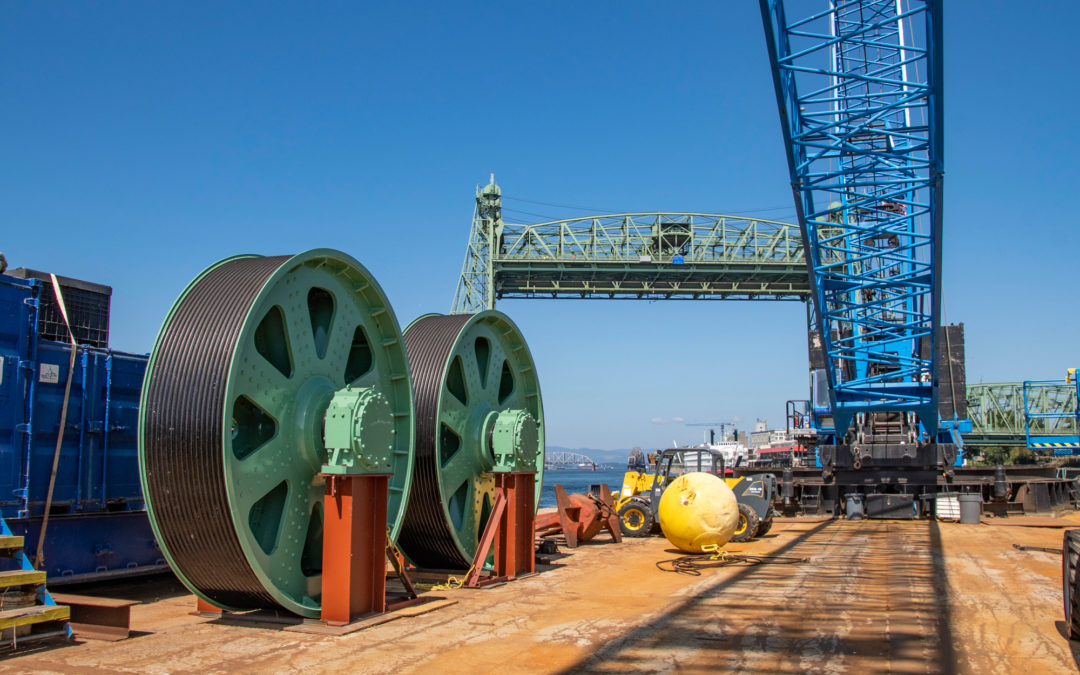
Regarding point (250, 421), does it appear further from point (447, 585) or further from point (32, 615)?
point (447, 585)

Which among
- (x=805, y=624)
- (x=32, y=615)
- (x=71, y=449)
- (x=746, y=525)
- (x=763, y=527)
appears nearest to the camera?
(x=32, y=615)

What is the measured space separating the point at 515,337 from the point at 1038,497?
1813 centimetres

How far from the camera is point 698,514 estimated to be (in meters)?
13.5

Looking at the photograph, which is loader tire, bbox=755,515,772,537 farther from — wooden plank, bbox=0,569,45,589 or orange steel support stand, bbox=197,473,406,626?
wooden plank, bbox=0,569,45,589

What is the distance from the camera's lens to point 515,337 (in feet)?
43.7

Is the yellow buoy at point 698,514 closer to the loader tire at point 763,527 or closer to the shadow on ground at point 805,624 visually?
the shadow on ground at point 805,624

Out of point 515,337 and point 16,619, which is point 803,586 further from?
point 16,619

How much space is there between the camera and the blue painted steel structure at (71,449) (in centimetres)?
870

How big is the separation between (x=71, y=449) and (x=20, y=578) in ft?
9.69

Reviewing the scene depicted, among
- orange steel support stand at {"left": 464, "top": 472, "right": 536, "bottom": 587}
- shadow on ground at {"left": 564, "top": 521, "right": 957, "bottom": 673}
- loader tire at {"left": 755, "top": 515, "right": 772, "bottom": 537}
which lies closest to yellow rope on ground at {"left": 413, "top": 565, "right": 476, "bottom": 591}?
orange steel support stand at {"left": 464, "top": 472, "right": 536, "bottom": 587}

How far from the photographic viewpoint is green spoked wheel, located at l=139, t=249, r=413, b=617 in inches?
286

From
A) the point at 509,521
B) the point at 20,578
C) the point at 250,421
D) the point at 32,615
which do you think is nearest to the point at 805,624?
the point at 509,521

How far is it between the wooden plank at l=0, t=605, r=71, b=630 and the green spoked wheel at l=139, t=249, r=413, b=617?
0.88m

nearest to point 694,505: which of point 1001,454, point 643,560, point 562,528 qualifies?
point 643,560
